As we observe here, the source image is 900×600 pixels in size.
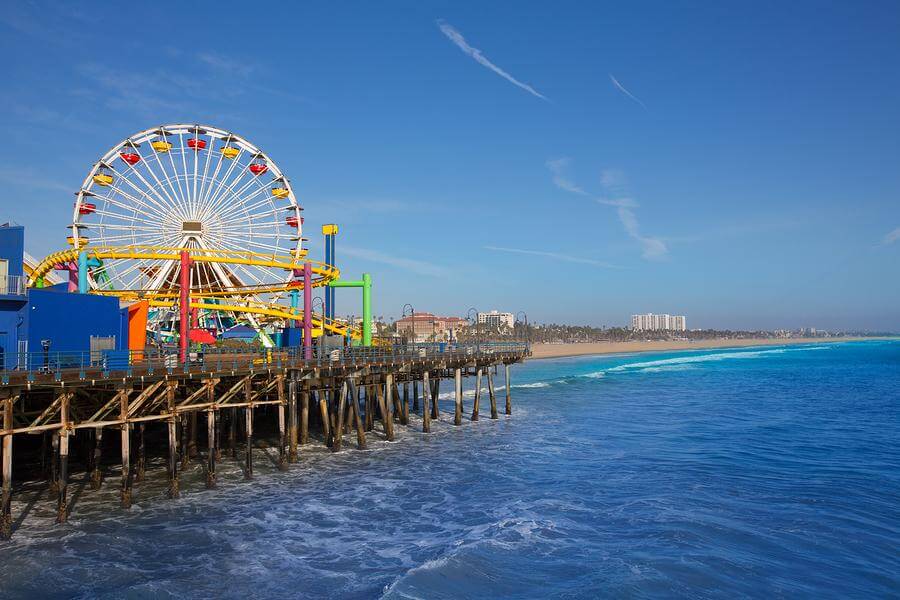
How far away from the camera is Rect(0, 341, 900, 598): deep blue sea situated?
1474 cm

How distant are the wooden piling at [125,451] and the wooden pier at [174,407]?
1.3 inches

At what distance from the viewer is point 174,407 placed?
20750 millimetres

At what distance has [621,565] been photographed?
1584 cm

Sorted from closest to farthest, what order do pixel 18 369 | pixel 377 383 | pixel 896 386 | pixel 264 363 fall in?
pixel 18 369 < pixel 264 363 < pixel 377 383 < pixel 896 386

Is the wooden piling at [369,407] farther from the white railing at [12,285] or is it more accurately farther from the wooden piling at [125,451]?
the white railing at [12,285]

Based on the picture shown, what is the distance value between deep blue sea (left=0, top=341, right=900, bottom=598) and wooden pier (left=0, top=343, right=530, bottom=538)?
1152 mm

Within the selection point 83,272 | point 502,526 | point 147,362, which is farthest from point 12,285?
point 502,526

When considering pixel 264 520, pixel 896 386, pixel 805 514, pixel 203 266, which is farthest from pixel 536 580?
pixel 896 386

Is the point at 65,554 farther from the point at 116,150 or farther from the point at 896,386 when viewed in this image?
the point at 896,386

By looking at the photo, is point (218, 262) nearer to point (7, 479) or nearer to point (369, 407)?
point (369, 407)

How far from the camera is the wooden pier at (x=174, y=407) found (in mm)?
18234

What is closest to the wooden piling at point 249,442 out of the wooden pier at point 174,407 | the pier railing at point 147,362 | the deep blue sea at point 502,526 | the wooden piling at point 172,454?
the wooden pier at point 174,407

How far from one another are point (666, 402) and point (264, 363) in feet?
115

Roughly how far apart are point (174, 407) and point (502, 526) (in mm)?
11140
